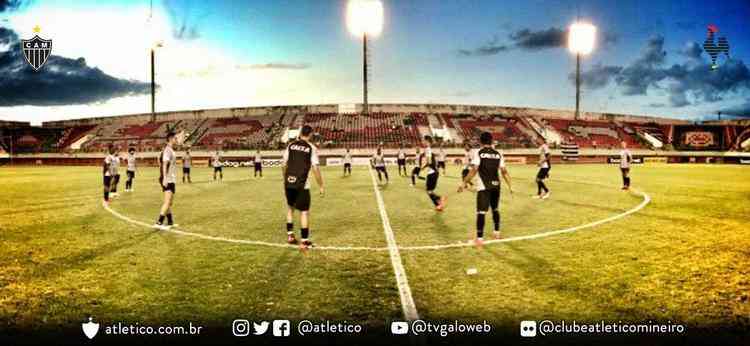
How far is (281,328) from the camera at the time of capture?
4547 mm

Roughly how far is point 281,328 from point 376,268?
239 centimetres

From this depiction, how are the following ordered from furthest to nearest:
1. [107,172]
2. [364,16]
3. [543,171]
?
[364,16] < [543,171] < [107,172]

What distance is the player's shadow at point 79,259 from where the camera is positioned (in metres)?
6.64

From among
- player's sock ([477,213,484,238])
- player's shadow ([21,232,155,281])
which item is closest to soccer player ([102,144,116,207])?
player's shadow ([21,232,155,281])

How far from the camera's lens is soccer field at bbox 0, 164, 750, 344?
4926 mm

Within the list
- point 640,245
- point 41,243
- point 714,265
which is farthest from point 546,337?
point 41,243

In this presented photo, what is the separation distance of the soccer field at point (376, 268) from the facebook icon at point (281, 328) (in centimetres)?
15

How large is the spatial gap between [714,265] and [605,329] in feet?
12.5

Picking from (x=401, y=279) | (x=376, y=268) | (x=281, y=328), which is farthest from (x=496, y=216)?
(x=281, y=328)

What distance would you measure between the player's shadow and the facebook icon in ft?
13.7

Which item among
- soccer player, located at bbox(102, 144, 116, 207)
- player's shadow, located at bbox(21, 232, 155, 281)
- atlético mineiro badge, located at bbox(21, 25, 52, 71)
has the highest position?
atlético mineiro badge, located at bbox(21, 25, 52, 71)

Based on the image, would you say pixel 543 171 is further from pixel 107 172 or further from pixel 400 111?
pixel 400 111

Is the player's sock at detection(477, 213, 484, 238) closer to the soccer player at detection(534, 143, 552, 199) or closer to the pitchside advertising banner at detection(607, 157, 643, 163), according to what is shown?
the soccer player at detection(534, 143, 552, 199)

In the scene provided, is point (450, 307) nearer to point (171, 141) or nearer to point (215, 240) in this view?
point (215, 240)
